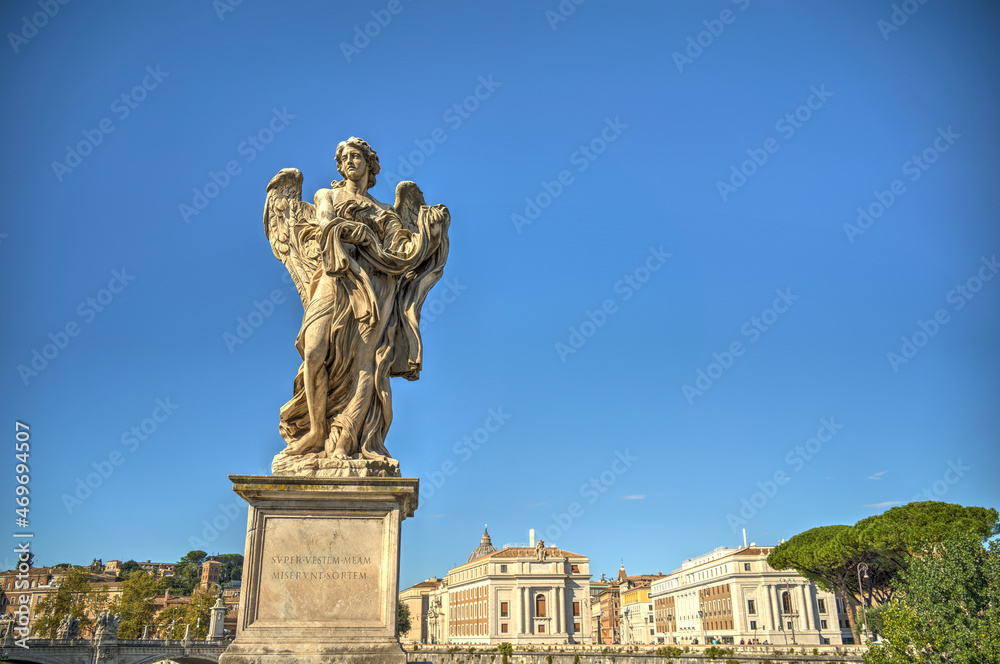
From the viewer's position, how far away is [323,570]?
6262 mm

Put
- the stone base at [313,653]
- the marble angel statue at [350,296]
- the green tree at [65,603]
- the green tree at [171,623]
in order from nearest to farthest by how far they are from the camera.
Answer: the stone base at [313,653] → the marble angel statue at [350,296] → the green tree at [65,603] → the green tree at [171,623]

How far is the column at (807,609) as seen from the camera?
3531 inches

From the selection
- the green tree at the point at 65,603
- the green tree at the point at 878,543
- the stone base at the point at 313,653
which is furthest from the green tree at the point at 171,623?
the stone base at the point at 313,653

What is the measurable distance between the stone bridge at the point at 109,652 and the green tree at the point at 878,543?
43.9 m

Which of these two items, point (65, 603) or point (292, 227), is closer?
point (292, 227)

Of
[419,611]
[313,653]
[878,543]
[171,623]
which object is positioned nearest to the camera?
[313,653]

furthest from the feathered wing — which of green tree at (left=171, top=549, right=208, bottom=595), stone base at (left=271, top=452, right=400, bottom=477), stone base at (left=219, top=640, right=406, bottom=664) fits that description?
green tree at (left=171, top=549, right=208, bottom=595)

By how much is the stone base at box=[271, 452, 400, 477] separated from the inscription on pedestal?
42 centimetres

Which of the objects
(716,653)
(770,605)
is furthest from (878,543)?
(770,605)

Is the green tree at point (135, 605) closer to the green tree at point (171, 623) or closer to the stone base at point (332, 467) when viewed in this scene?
the green tree at point (171, 623)

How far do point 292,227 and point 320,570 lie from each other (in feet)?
11.9

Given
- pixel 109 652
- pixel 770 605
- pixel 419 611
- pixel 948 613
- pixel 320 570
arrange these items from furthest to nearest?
pixel 419 611 → pixel 770 605 → pixel 109 652 → pixel 948 613 → pixel 320 570

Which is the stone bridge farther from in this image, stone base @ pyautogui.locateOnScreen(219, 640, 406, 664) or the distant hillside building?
the distant hillside building

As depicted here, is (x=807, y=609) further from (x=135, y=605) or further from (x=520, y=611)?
(x=135, y=605)
